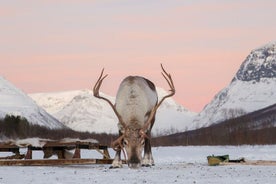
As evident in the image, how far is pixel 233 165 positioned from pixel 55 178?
11.1 metres

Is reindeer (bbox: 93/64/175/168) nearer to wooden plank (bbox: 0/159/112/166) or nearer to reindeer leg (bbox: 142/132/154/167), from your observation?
reindeer leg (bbox: 142/132/154/167)

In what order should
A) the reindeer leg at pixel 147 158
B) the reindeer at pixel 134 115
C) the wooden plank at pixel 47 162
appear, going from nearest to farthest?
the reindeer at pixel 134 115 → the reindeer leg at pixel 147 158 → the wooden plank at pixel 47 162

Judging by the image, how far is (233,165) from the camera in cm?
3200

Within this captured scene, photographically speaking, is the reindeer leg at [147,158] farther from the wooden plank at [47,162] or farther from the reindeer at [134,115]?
the wooden plank at [47,162]

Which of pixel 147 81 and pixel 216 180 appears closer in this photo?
pixel 216 180

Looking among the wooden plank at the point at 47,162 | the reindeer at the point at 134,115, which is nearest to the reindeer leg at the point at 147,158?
the reindeer at the point at 134,115

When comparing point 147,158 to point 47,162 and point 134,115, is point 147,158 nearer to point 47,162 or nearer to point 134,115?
point 134,115

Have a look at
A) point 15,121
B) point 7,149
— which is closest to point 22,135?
point 15,121

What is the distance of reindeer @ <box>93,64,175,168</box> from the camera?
2643 cm

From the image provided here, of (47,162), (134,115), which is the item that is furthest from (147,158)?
(47,162)

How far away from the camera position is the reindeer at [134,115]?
86.7 feet

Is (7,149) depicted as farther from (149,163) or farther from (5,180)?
(5,180)

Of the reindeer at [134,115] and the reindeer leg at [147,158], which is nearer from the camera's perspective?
the reindeer at [134,115]

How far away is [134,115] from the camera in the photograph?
28047mm
